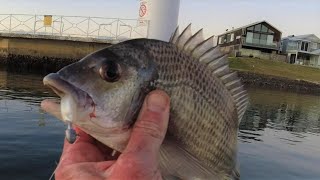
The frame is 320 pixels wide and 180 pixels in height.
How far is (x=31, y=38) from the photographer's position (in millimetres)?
39406

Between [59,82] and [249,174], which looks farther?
[249,174]

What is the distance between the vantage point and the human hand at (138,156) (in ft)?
7.18

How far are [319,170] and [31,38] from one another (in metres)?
32.5

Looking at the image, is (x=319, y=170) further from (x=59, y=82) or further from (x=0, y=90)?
(x=0, y=90)

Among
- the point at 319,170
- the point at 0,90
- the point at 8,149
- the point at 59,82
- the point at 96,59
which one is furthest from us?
the point at 0,90

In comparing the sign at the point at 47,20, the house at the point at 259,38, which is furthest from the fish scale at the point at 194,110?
the house at the point at 259,38

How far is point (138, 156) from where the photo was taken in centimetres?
220

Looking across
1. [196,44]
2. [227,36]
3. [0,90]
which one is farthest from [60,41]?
[227,36]

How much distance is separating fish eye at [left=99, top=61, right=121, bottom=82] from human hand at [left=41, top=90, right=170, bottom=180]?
0.21 m

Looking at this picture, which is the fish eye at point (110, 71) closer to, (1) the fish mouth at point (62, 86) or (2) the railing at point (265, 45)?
(1) the fish mouth at point (62, 86)

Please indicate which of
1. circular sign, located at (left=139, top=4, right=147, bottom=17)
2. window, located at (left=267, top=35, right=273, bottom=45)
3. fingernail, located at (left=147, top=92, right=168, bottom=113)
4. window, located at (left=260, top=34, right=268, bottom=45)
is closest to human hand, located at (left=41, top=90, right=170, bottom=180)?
fingernail, located at (left=147, top=92, right=168, bottom=113)

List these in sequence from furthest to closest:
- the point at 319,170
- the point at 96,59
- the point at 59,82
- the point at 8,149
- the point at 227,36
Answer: the point at 227,36
the point at 319,170
the point at 8,149
the point at 96,59
the point at 59,82

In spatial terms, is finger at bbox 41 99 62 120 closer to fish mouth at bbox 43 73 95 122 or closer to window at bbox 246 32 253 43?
fish mouth at bbox 43 73 95 122

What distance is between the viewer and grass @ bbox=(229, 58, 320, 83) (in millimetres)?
60469
